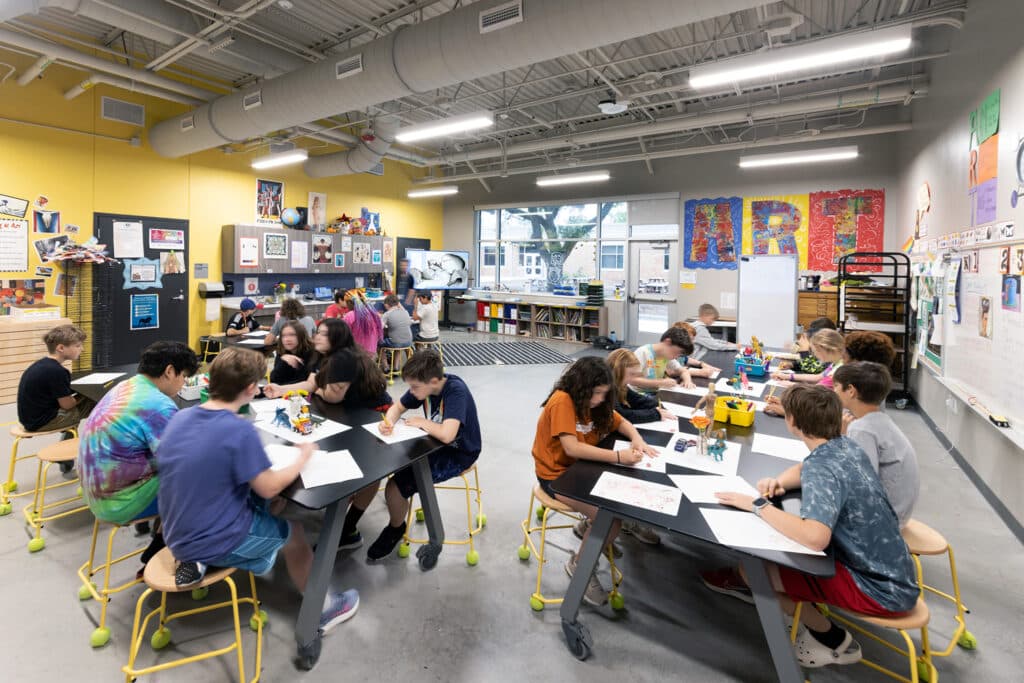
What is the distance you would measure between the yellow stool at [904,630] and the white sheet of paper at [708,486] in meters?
0.46

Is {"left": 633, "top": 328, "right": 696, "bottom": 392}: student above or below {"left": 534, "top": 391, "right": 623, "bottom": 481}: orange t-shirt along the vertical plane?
above

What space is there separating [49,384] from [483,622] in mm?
3112

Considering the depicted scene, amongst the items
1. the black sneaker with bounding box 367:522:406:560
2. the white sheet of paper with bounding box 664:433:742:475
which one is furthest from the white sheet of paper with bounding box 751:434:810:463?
the black sneaker with bounding box 367:522:406:560

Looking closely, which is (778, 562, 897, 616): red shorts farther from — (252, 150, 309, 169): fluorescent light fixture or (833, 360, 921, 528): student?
(252, 150, 309, 169): fluorescent light fixture

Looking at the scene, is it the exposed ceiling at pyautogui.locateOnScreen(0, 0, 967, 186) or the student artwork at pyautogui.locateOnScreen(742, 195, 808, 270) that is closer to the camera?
the exposed ceiling at pyautogui.locateOnScreen(0, 0, 967, 186)

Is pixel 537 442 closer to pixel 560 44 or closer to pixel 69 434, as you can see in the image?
pixel 560 44

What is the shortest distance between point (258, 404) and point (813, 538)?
2.90 meters

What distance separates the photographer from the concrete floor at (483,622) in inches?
79.7

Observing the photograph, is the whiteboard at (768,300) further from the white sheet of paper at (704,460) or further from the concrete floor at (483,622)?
A: the white sheet of paper at (704,460)

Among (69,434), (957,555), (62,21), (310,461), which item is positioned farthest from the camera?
(62,21)

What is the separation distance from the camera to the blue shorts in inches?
74.2

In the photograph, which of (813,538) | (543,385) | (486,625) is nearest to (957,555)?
(813,538)

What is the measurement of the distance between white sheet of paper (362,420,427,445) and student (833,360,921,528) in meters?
1.98

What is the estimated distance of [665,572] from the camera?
2668 mm
